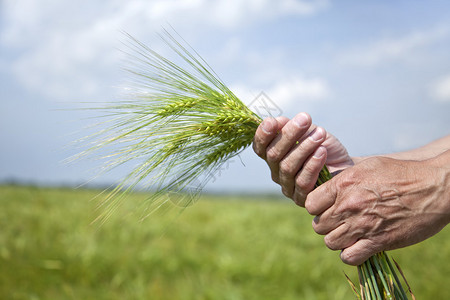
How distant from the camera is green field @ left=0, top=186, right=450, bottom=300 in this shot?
3.62m

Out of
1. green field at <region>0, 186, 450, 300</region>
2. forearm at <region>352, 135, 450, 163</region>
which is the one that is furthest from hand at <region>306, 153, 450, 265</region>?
green field at <region>0, 186, 450, 300</region>

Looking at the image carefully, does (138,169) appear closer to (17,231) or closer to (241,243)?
(241,243)

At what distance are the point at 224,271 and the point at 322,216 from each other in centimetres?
289

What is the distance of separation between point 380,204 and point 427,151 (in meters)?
0.80

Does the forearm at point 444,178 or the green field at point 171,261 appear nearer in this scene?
the forearm at point 444,178

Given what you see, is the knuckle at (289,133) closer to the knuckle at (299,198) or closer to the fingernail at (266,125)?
the fingernail at (266,125)

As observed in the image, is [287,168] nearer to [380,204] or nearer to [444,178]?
[380,204]

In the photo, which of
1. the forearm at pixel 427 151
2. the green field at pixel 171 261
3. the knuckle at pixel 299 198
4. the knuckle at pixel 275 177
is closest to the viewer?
the knuckle at pixel 299 198

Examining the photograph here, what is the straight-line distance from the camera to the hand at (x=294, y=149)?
54.2 inches

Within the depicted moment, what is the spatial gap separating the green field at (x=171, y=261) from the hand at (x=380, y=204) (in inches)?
85.3

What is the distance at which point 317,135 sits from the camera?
139 cm

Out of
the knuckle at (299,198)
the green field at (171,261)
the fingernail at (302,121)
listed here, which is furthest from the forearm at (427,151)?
the green field at (171,261)

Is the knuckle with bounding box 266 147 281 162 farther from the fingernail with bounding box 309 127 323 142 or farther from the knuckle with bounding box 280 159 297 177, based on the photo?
the fingernail with bounding box 309 127 323 142

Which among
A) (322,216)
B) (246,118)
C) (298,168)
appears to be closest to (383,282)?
(322,216)
